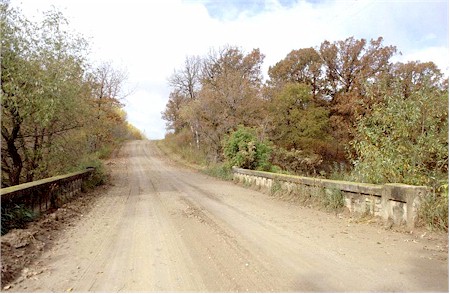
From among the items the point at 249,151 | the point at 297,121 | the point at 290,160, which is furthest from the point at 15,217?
the point at 297,121

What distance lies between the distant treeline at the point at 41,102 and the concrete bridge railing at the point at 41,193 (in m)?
1.39

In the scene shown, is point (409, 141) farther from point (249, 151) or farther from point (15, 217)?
point (249, 151)

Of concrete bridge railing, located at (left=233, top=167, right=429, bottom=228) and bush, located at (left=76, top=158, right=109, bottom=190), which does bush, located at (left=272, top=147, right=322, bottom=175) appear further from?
concrete bridge railing, located at (left=233, top=167, right=429, bottom=228)

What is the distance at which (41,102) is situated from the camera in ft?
31.8

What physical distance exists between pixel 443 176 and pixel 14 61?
1096 cm

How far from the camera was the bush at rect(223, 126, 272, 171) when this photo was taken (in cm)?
1708

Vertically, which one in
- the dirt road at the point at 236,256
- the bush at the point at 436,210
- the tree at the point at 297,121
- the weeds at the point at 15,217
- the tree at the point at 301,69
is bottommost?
the dirt road at the point at 236,256

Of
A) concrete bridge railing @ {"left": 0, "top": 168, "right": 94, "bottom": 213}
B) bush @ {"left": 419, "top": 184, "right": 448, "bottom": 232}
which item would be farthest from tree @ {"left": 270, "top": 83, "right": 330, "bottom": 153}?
bush @ {"left": 419, "top": 184, "right": 448, "bottom": 232}

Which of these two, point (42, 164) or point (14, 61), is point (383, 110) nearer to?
point (14, 61)

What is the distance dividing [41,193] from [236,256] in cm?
591

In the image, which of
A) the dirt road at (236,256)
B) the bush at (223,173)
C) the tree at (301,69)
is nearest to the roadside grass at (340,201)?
the dirt road at (236,256)

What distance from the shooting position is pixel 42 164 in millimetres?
11633

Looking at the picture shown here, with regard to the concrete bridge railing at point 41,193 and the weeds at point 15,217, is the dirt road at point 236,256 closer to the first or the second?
the weeds at point 15,217

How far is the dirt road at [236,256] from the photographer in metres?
3.91
